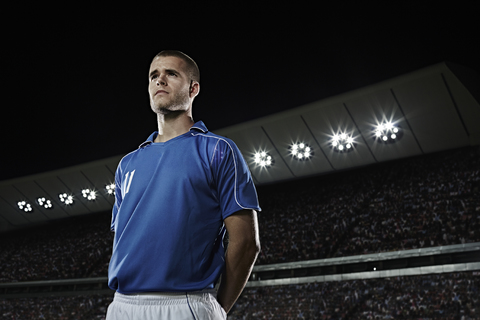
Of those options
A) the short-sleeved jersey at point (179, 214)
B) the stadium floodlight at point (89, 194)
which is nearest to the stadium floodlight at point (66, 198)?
the stadium floodlight at point (89, 194)

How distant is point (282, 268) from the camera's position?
14.6 m

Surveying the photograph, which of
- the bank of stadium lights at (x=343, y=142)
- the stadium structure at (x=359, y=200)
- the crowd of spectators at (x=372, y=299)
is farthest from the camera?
the bank of stadium lights at (x=343, y=142)

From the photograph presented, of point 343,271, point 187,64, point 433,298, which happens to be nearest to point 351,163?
point 343,271

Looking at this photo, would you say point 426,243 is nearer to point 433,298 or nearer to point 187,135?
point 433,298

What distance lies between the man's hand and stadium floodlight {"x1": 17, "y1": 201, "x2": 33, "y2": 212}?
1104 inches

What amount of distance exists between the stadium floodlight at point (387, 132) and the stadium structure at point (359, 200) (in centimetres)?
5

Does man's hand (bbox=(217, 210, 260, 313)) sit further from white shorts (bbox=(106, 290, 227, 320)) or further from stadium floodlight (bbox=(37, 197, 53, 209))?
stadium floodlight (bbox=(37, 197, 53, 209))

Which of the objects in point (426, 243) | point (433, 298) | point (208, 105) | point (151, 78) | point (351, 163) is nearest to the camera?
point (151, 78)

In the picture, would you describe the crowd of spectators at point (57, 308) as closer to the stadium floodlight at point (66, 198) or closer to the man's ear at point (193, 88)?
the stadium floodlight at point (66, 198)

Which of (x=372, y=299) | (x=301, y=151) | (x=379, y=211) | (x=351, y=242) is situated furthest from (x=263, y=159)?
(x=372, y=299)

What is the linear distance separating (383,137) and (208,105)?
7.09m

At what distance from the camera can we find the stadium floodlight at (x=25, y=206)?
85.7ft

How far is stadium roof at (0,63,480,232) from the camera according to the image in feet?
49.2

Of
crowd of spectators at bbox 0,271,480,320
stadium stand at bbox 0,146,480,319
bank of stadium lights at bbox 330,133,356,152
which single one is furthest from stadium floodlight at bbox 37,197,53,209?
bank of stadium lights at bbox 330,133,356,152
